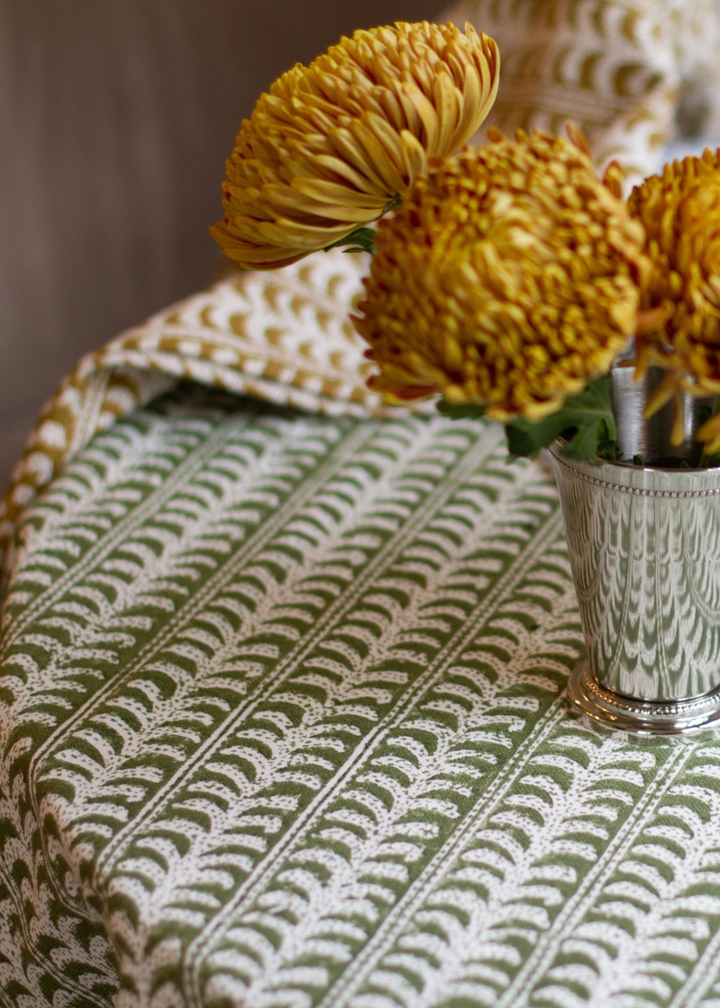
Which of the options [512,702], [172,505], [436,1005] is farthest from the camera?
[172,505]

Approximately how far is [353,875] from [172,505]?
0.28 m

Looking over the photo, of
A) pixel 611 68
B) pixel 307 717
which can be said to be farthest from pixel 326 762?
pixel 611 68

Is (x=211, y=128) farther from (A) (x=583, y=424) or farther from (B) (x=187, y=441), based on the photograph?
(A) (x=583, y=424)

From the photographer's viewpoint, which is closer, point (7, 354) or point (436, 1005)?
point (436, 1005)

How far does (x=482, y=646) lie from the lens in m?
0.49

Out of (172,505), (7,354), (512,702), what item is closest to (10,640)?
(172,505)

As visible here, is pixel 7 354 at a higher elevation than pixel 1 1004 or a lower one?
higher

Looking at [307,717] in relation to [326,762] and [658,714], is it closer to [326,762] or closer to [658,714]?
[326,762]

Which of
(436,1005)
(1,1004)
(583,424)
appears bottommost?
(1,1004)

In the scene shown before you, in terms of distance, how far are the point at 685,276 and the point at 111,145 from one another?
0.80 m

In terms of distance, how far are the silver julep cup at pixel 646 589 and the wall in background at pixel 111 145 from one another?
0.67 m

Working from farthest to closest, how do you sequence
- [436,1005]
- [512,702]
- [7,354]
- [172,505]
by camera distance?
[7,354] → [172,505] → [512,702] → [436,1005]

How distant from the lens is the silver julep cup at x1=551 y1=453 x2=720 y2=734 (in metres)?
0.38

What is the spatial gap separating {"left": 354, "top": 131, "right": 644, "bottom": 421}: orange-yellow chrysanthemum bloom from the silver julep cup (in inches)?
A: 3.6
